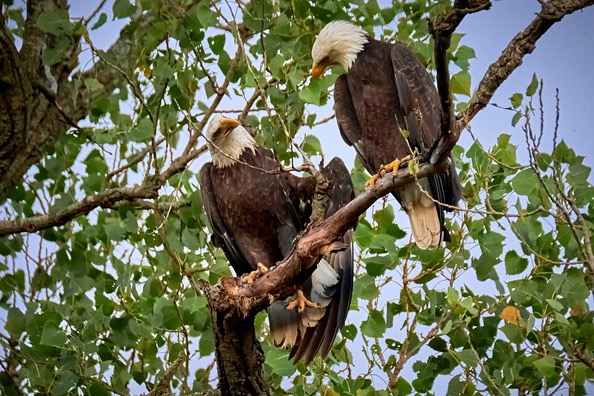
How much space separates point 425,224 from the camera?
4.38m

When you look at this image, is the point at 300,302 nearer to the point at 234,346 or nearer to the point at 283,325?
the point at 283,325

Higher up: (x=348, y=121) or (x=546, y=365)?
(x=348, y=121)

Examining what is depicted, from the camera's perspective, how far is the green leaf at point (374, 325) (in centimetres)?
385

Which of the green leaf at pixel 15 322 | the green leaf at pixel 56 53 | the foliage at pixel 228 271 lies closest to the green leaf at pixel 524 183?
the foliage at pixel 228 271

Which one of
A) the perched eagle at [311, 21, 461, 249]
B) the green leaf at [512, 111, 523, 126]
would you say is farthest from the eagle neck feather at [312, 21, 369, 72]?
the green leaf at [512, 111, 523, 126]

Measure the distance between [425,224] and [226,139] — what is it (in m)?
1.03

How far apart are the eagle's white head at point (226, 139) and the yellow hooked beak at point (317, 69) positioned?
0.43m

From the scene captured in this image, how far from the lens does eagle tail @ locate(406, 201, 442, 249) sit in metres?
4.24

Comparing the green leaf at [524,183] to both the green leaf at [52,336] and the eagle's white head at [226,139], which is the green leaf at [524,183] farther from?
the green leaf at [52,336]

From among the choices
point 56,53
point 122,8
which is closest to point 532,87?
point 122,8

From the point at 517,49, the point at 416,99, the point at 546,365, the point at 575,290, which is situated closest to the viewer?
the point at 517,49

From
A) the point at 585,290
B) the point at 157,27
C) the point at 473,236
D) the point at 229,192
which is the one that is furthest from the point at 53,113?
the point at 585,290

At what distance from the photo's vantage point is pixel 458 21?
2.44 metres

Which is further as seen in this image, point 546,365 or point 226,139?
point 226,139
